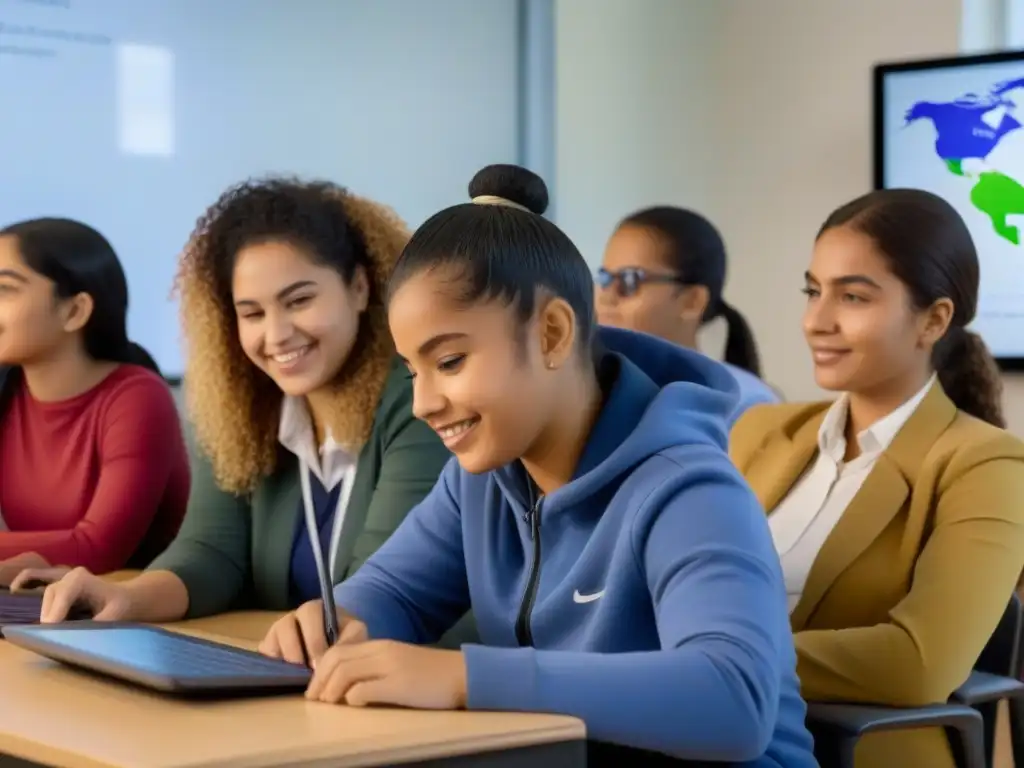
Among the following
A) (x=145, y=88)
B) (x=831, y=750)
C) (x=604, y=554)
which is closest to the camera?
(x=604, y=554)

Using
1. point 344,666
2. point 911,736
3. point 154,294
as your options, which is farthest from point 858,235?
point 154,294

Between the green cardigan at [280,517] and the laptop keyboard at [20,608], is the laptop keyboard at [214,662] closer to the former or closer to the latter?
the laptop keyboard at [20,608]

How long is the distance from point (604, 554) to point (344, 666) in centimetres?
33

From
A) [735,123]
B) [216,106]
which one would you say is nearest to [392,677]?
[216,106]

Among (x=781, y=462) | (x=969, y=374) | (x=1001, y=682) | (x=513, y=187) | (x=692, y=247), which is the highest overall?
(x=513, y=187)

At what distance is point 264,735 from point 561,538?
1.63 feet

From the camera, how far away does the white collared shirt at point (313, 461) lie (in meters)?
2.13

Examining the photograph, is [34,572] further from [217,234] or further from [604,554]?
[604,554]

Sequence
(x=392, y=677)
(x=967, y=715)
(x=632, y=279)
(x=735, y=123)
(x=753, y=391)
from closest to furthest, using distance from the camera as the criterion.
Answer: (x=392, y=677) → (x=967, y=715) → (x=753, y=391) → (x=632, y=279) → (x=735, y=123)

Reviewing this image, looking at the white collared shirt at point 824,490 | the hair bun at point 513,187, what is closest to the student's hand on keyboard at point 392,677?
the hair bun at point 513,187

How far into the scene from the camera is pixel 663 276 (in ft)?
11.0

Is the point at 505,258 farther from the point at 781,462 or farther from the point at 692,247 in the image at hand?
the point at 692,247

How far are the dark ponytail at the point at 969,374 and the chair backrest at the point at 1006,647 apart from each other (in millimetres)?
394

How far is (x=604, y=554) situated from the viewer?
1451mm
